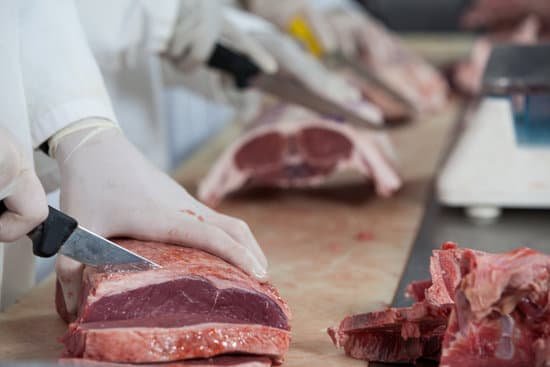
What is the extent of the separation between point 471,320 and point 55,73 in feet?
3.65

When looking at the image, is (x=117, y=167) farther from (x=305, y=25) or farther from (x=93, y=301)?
(x=305, y=25)

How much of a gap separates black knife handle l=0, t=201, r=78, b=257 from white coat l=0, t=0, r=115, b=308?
1.10ft

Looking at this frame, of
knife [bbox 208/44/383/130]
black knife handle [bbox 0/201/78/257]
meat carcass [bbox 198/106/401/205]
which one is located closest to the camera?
black knife handle [bbox 0/201/78/257]

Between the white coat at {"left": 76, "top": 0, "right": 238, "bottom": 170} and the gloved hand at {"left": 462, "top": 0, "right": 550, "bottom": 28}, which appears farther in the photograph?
the gloved hand at {"left": 462, "top": 0, "right": 550, "bottom": 28}

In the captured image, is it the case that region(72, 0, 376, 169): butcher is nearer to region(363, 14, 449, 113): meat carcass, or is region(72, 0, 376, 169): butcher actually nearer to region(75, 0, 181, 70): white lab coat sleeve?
region(75, 0, 181, 70): white lab coat sleeve

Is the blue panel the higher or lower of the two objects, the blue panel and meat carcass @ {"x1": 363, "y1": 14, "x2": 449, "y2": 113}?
the lower

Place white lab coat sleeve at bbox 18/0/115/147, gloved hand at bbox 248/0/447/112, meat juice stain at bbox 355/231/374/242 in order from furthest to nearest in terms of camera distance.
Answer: gloved hand at bbox 248/0/447/112 < meat juice stain at bbox 355/231/374/242 < white lab coat sleeve at bbox 18/0/115/147

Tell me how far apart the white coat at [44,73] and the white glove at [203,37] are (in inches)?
32.9

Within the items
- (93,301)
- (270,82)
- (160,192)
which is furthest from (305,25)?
(93,301)

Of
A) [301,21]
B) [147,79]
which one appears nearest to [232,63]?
[147,79]

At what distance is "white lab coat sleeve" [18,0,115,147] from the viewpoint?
7.70ft

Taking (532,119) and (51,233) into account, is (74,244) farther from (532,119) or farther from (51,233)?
(532,119)

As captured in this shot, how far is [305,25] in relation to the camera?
470 centimetres

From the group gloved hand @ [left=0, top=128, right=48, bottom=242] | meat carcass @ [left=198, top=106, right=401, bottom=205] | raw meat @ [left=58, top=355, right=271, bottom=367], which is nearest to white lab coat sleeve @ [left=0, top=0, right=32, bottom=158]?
gloved hand @ [left=0, top=128, right=48, bottom=242]
